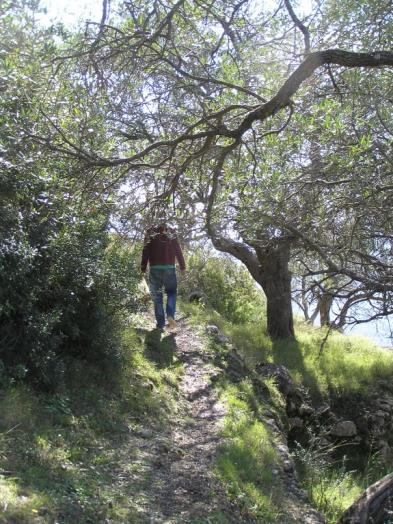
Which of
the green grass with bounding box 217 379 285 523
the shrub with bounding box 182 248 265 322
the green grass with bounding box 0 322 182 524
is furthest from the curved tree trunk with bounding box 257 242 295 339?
the green grass with bounding box 0 322 182 524

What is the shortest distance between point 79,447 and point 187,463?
Answer: 4.14ft

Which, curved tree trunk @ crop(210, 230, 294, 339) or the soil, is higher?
curved tree trunk @ crop(210, 230, 294, 339)

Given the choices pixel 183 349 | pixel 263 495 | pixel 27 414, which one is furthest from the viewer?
pixel 183 349

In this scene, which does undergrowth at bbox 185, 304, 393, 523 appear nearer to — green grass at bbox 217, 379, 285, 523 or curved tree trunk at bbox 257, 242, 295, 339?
green grass at bbox 217, 379, 285, 523

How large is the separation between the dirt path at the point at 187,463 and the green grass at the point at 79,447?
122 millimetres

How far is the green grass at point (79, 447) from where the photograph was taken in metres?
4.15

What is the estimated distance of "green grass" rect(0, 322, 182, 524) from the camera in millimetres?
4148

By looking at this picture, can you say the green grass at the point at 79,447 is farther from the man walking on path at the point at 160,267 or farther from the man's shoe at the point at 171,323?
the man's shoe at the point at 171,323

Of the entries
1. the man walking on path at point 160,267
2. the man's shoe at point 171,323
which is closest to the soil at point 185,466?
the man walking on path at point 160,267

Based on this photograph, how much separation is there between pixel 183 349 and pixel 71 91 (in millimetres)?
4849

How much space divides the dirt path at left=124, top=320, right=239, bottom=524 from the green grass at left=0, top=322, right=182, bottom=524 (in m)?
0.12

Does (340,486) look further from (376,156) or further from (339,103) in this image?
(339,103)

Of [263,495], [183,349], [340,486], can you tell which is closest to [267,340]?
[183,349]

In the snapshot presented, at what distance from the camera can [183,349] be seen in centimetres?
947
